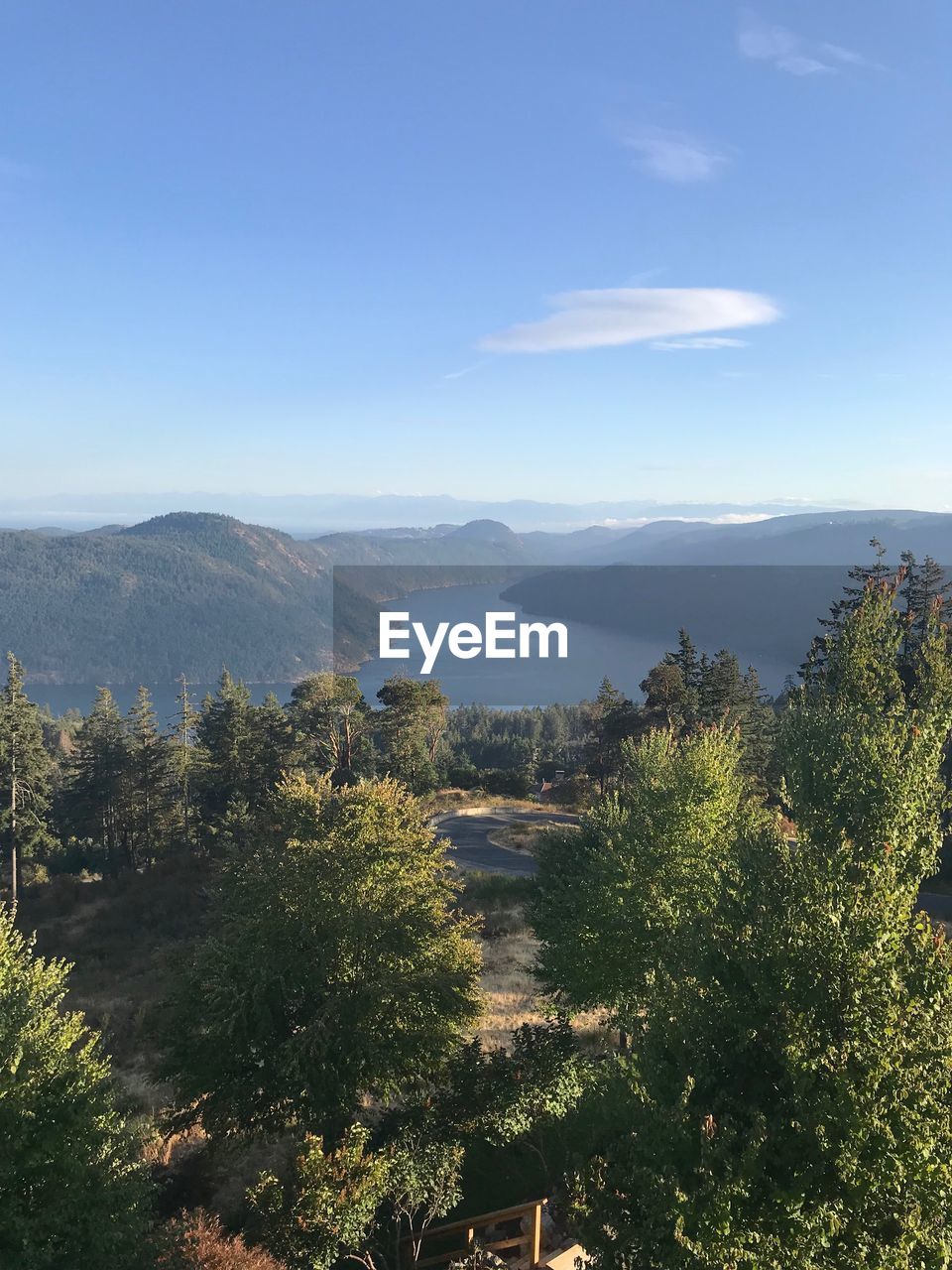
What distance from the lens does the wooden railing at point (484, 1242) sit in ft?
47.3

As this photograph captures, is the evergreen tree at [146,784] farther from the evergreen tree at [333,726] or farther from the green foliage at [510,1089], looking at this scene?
the green foliage at [510,1089]

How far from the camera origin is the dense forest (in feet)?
33.5

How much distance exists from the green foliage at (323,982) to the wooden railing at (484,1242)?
2.91m

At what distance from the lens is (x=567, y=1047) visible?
65.3 ft

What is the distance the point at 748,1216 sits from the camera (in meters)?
10.0

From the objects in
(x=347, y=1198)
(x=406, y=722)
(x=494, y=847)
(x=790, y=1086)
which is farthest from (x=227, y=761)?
(x=790, y=1086)

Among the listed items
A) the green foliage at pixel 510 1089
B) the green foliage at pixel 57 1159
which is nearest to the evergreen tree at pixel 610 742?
the green foliage at pixel 510 1089

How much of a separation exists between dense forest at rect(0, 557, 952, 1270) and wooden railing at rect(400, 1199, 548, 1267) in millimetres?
274

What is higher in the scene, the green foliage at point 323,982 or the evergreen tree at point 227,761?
the green foliage at point 323,982

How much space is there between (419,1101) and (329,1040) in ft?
10.7

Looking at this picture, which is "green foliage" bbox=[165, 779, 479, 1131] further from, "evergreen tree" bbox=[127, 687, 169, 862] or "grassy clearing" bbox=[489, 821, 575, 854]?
"evergreen tree" bbox=[127, 687, 169, 862]

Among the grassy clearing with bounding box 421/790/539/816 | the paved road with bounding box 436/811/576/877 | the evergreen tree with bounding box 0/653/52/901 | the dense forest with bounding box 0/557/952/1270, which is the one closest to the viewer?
the dense forest with bounding box 0/557/952/1270

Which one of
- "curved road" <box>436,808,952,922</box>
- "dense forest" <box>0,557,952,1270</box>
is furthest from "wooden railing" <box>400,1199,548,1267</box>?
"curved road" <box>436,808,952,922</box>

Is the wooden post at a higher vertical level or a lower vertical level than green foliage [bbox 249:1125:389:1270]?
lower
